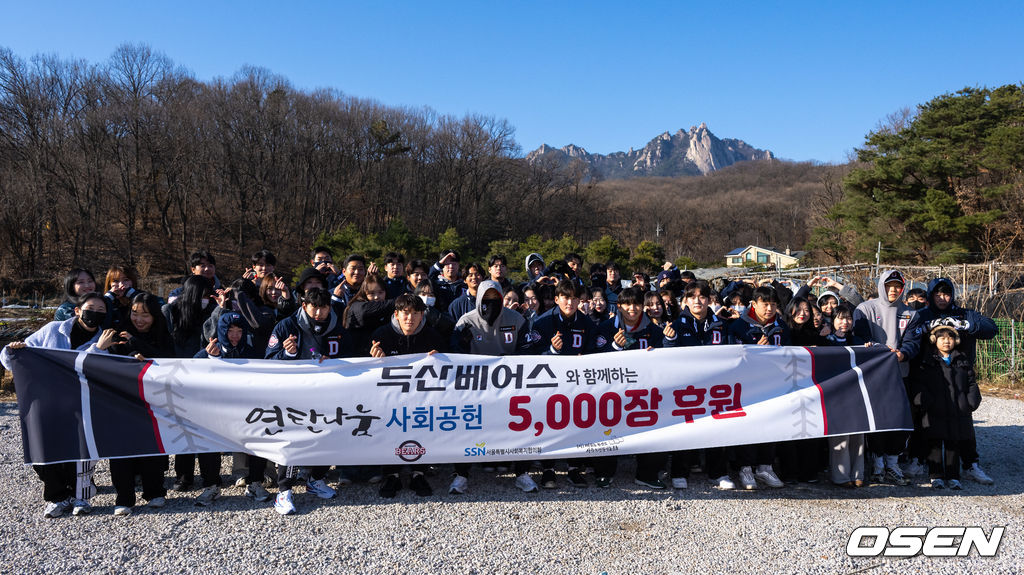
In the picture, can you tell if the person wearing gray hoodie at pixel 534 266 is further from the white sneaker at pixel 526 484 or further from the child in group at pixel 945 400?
the child in group at pixel 945 400

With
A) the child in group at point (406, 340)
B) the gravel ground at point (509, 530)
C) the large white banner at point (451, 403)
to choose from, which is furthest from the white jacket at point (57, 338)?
the child in group at point (406, 340)

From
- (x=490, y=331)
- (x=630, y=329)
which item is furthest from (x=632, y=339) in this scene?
(x=490, y=331)

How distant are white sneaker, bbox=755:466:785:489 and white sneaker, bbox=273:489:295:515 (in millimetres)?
4092

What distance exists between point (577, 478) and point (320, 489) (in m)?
2.24

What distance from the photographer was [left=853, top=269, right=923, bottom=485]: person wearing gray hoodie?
562cm

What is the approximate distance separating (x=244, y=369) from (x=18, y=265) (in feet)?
97.1

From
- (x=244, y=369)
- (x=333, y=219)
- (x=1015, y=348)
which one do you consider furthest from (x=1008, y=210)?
(x=333, y=219)

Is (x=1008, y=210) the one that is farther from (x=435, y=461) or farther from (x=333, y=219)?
(x=333, y=219)

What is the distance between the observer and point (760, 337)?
5660 millimetres

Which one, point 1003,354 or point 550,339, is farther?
point 1003,354

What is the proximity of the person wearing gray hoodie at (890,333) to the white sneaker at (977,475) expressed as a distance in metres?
0.60

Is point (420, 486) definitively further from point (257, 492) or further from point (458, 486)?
point (257, 492)

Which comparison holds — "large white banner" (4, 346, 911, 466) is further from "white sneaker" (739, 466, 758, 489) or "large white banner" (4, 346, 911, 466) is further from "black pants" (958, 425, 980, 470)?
"black pants" (958, 425, 980, 470)

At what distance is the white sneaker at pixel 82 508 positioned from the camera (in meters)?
4.76
